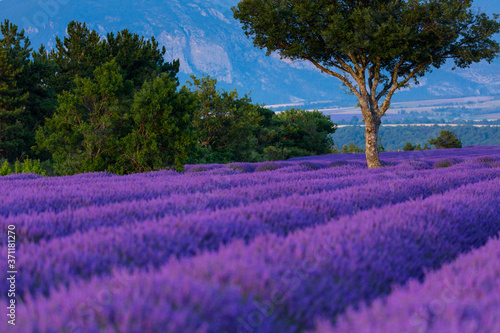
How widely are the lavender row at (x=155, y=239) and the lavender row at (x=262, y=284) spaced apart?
0.31 m

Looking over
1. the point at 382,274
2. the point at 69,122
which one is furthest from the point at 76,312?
the point at 69,122

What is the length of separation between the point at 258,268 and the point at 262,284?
14cm

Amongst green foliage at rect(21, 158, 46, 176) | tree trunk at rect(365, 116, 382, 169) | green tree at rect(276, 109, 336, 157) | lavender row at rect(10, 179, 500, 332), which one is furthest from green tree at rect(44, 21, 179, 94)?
lavender row at rect(10, 179, 500, 332)

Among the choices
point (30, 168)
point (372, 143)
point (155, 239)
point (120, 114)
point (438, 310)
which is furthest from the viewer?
point (30, 168)

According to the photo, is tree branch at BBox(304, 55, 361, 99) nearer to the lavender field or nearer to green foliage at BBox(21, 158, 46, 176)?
the lavender field

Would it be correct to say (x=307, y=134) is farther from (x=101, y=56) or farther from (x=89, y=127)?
(x=89, y=127)

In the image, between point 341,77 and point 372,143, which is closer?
point 372,143

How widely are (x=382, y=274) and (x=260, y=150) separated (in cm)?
4262

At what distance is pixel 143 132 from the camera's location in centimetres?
1177

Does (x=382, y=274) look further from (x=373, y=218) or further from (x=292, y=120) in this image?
(x=292, y=120)

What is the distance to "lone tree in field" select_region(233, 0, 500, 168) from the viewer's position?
508 inches

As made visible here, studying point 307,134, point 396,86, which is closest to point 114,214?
point 396,86

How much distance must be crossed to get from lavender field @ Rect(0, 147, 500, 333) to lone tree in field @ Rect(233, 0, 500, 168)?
10296 millimetres

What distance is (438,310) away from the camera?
148cm
